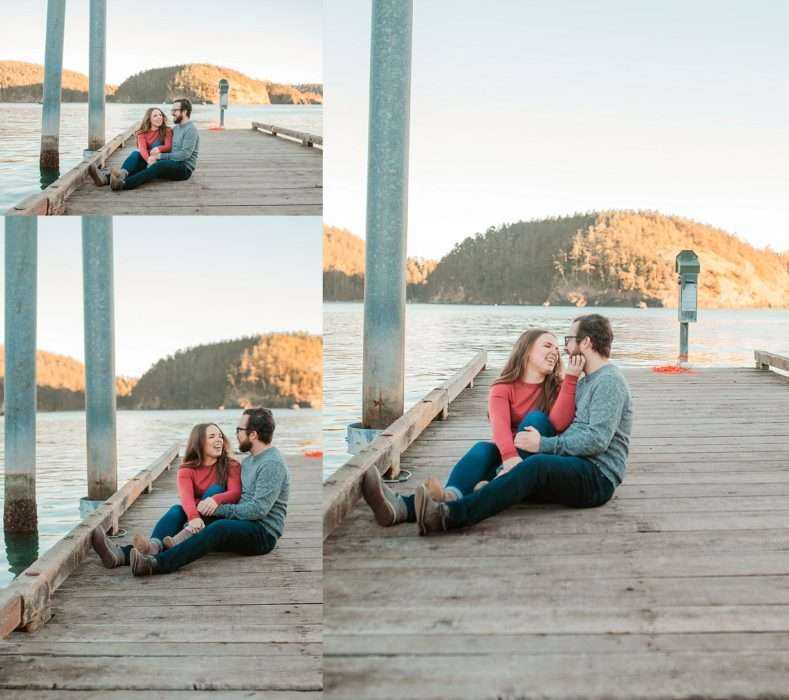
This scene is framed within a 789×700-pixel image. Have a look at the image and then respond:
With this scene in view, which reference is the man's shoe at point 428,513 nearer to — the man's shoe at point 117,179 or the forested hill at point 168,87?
the man's shoe at point 117,179

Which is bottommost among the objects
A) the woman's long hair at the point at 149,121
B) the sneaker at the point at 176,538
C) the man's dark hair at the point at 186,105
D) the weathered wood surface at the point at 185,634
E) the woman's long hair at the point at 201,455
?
the weathered wood surface at the point at 185,634

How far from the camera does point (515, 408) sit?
1.91m

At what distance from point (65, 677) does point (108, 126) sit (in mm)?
963

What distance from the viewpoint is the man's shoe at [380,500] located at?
5.58 ft

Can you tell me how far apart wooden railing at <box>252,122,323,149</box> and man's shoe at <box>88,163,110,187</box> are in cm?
48

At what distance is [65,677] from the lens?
5.63 ft

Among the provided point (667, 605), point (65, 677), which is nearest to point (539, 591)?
point (667, 605)

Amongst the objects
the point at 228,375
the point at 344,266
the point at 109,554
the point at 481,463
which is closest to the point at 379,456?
the point at 481,463

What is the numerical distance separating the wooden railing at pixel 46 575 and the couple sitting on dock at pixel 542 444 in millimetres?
781

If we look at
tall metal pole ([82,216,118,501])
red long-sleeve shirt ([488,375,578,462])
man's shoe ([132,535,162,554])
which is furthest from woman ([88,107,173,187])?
tall metal pole ([82,216,118,501])

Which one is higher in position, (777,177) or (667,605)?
(777,177)

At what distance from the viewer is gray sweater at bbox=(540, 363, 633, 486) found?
177cm

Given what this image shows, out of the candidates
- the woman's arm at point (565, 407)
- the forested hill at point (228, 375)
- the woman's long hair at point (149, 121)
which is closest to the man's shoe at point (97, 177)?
the woman's long hair at point (149, 121)

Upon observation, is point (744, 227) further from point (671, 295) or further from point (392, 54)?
point (392, 54)
